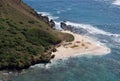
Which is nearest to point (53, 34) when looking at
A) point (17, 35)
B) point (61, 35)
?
point (61, 35)

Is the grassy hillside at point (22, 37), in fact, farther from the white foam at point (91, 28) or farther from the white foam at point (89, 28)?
the white foam at point (89, 28)

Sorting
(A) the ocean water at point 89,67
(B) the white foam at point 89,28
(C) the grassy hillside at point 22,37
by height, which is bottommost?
(B) the white foam at point 89,28

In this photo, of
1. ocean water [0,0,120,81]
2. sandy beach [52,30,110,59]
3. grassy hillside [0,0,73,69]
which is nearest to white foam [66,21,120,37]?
ocean water [0,0,120,81]

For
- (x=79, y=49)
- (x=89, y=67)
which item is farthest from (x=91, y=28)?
(x=89, y=67)

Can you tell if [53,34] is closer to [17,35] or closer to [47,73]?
[17,35]

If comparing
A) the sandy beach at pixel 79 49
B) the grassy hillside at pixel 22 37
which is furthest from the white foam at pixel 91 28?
the grassy hillside at pixel 22 37
